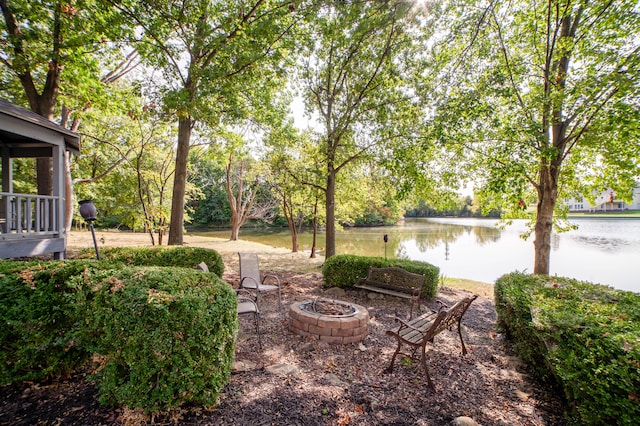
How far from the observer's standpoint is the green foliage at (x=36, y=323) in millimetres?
2410

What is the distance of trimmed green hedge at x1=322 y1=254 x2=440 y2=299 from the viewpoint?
6.25 m

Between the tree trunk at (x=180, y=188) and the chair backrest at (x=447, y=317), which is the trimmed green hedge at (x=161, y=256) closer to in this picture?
the tree trunk at (x=180, y=188)

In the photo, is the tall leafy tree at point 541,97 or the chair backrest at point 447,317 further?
the tall leafy tree at point 541,97

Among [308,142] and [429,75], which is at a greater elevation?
[429,75]

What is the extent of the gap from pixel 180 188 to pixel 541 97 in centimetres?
945

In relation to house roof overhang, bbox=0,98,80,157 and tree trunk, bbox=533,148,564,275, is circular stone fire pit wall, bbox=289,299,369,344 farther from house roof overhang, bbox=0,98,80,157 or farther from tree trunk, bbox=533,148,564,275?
house roof overhang, bbox=0,98,80,157

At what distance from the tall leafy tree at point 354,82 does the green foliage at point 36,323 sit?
7.41 metres

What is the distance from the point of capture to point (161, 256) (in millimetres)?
6547

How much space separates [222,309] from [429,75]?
8.28 metres

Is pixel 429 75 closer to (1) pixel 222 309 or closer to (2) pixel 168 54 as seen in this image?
(2) pixel 168 54

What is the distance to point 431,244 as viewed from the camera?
2012 cm

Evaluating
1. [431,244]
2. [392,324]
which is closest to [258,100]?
[392,324]

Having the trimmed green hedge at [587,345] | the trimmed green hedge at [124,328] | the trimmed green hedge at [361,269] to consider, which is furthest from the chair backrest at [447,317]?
the trimmed green hedge at [361,269]

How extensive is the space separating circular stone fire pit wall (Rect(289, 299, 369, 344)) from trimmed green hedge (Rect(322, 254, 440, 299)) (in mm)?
2554
